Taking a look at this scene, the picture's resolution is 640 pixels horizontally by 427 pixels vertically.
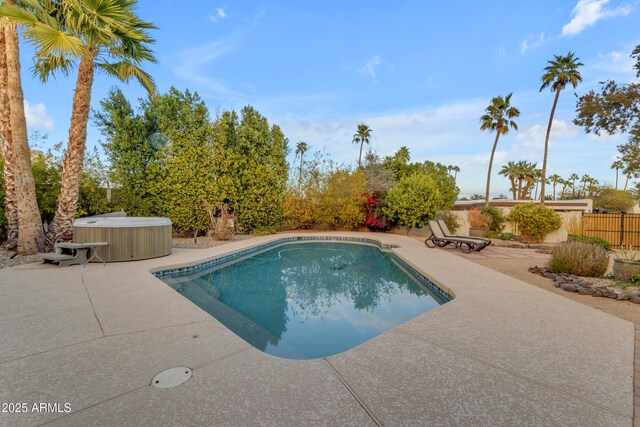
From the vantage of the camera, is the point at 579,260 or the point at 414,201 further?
the point at 414,201

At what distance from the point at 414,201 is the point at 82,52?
13.3 meters

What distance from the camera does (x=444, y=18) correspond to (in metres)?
9.06

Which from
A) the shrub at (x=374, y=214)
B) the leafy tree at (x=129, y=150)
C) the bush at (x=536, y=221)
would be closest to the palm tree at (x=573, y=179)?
the bush at (x=536, y=221)

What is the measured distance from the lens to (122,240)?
675cm

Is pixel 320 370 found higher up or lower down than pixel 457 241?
lower down

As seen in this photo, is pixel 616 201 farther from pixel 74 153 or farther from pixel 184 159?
pixel 74 153

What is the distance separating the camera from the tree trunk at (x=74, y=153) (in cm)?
686

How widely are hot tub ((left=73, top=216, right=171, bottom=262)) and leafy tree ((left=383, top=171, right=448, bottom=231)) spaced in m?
11.3

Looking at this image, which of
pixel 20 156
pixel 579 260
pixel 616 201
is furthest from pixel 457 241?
pixel 616 201

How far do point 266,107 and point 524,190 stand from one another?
1503 inches

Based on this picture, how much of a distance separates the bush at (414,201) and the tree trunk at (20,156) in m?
13.7

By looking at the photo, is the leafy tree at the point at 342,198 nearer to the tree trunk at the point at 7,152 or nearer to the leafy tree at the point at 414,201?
the leafy tree at the point at 414,201

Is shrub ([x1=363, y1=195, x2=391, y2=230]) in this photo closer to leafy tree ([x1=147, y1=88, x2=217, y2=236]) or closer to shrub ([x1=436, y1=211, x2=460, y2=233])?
shrub ([x1=436, y1=211, x2=460, y2=233])

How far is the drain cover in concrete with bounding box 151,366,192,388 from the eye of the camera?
81.2 inches
